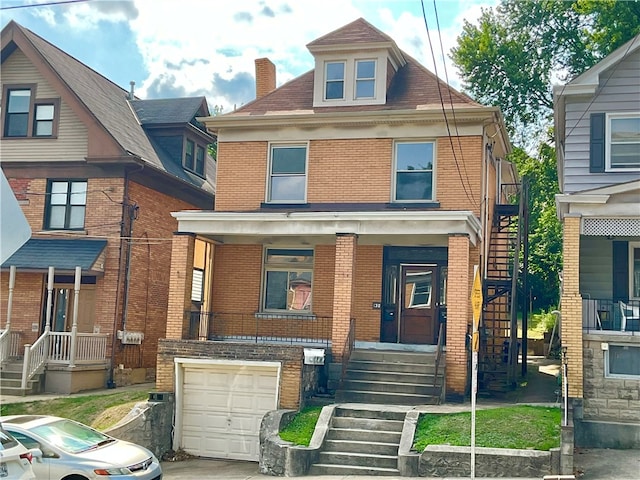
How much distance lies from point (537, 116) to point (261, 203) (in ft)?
56.3

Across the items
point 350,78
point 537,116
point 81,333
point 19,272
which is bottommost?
point 81,333

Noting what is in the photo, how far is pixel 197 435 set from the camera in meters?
16.8

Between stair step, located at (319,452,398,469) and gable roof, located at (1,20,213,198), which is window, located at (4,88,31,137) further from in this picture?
stair step, located at (319,452,398,469)

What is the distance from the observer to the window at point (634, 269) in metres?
18.2

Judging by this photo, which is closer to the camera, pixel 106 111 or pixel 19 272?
pixel 19 272

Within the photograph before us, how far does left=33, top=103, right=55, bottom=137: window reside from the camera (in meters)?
23.1

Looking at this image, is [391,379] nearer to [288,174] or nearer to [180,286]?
[180,286]

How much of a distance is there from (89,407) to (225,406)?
345cm

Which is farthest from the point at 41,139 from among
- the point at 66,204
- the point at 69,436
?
the point at 69,436

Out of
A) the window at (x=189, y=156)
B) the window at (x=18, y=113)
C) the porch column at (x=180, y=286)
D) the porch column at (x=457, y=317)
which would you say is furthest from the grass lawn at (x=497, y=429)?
the window at (x=18, y=113)

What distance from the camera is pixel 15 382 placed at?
19922 millimetres

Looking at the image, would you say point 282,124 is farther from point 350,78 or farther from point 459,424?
point 459,424

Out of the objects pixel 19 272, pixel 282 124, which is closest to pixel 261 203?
pixel 282 124

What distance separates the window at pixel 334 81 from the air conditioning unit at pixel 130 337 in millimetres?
8905
